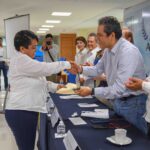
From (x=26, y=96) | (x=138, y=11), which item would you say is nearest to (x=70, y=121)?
(x=26, y=96)

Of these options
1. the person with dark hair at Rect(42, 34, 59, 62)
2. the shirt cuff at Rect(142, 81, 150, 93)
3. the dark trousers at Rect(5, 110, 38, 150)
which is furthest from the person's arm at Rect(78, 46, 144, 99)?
the person with dark hair at Rect(42, 34, 59, 62)

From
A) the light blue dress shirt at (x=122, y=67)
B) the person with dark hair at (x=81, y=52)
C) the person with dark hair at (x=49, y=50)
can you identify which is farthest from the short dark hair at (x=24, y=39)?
the person with dark hair at (x=49, y=50)

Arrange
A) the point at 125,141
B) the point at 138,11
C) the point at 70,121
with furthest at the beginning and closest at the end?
the point at 138,11
the point at 70,121
the point at 125,141

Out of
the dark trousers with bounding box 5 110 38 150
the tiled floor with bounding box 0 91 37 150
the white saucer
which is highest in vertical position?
the white saucer

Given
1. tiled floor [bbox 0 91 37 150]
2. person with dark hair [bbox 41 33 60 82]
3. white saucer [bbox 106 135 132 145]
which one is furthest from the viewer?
person with dark hair [bbox 41 33 60 82]

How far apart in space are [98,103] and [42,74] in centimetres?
54

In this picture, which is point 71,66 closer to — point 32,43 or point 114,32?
point 32,43

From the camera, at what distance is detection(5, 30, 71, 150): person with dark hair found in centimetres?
188

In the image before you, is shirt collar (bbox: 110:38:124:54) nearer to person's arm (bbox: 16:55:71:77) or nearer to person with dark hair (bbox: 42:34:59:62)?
person's arm (bbox: 16:55:71:77)

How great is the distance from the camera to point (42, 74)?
1.92m

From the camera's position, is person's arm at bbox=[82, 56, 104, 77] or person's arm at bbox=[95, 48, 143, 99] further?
person's arm at bbox=[82, 56, 104, 77]

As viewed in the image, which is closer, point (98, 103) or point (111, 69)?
point (111, 69)

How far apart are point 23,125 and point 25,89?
26 centimetres

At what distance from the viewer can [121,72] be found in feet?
5.44
